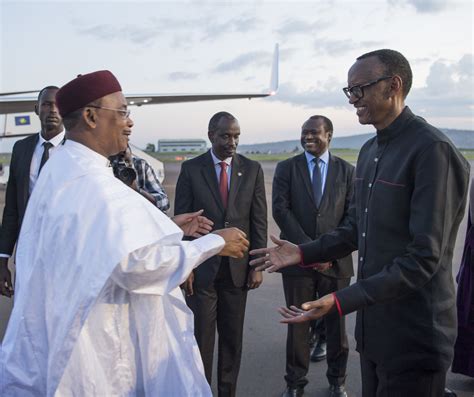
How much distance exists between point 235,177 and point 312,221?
803 mm

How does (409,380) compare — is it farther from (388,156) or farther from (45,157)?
(45,157)

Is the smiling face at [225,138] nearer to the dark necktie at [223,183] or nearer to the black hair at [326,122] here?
the dark necktie at [223,183]

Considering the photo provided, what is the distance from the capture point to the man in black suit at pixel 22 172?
12.3 ft

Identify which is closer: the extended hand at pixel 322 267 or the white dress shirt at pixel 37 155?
the white dress shirt at pixel 37 155

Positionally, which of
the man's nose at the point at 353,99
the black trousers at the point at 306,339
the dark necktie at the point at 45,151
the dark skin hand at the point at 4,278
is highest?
the man's nose at the point at 353,99

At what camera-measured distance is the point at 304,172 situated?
4.27 meters

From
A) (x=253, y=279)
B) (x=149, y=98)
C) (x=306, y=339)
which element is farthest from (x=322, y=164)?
(x=149, y=98)

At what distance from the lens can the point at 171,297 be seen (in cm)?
213

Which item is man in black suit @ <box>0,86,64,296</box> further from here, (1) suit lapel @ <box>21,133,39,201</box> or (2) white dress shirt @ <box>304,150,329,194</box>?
(2) white dress shirt @ <box>304,150,329,194</box>

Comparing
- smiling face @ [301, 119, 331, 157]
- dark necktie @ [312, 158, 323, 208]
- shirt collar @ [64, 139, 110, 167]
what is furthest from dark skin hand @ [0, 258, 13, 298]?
smiling face @ [301, 119, 331, 157]

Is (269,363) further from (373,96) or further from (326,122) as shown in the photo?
(373,96)

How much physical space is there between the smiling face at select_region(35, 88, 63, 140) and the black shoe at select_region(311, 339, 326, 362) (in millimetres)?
2970

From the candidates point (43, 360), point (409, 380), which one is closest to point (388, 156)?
point (409, 380)

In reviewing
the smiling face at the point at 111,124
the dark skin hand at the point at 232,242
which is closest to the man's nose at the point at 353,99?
the dark skin hand at the point at 232,242
